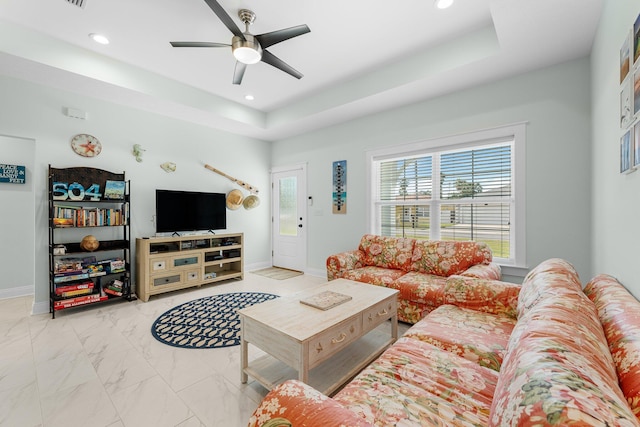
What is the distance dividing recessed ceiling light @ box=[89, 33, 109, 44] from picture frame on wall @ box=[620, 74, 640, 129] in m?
4.15

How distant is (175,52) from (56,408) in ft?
10.8

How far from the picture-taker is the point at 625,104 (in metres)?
1.45

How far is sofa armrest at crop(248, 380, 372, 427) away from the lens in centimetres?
80

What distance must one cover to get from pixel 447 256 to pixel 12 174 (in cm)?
592

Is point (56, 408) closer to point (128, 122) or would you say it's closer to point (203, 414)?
point (203, 414)

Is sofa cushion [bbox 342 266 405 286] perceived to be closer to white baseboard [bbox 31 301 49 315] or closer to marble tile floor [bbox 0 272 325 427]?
marble tile floor [bbox 0 272 325 427]

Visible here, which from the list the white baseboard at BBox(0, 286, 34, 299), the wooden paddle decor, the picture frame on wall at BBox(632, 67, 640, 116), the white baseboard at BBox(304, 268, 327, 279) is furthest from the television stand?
the picture frame on wall at BBox(632, 67, 640, 116)

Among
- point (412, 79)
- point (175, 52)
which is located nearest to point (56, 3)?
point (175, 52)

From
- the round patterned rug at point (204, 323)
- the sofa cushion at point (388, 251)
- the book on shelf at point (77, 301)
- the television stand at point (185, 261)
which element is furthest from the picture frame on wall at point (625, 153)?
the book on shelf at point (77, 301)

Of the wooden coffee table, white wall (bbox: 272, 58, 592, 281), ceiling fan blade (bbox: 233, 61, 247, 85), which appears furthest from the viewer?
ceiling fan blade (bbox: 233, 61, 247, 85)

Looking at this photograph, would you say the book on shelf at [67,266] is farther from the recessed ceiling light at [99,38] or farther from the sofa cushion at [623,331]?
the sofa cushion at [623,331]

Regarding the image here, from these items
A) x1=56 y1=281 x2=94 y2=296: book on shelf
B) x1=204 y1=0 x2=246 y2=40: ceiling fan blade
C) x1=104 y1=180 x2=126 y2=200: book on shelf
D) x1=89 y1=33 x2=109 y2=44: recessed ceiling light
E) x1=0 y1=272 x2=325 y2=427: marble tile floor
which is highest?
x1=89 y1=33 x2=109 y2=44: recessed ceiling light

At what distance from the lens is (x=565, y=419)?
1.63 ft

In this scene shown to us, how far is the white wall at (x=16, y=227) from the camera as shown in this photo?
148 inches
